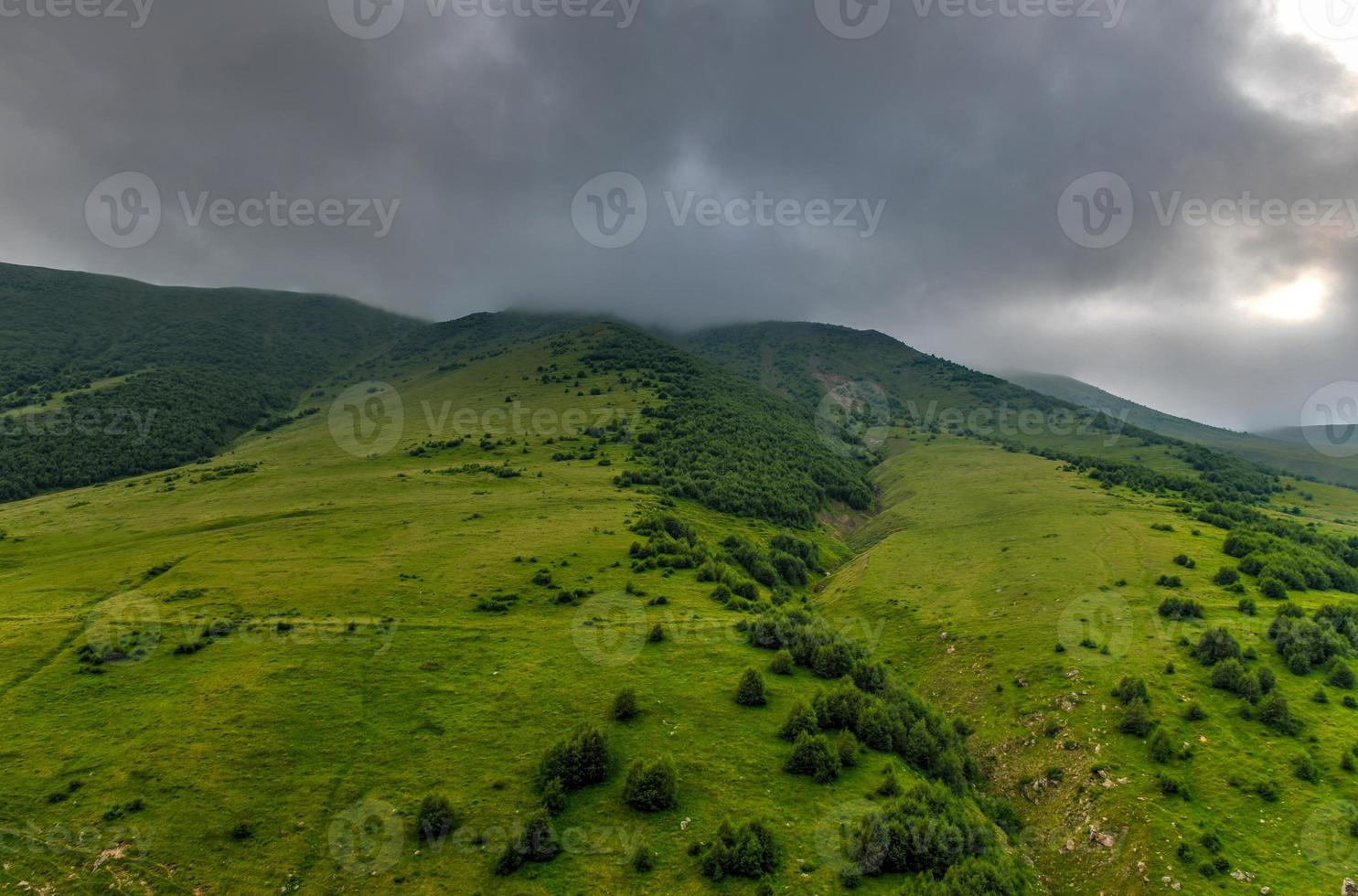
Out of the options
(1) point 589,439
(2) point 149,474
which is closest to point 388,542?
(1) point 589,439

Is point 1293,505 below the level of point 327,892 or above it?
above

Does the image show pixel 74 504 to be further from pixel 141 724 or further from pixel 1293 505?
pixel 1293 505

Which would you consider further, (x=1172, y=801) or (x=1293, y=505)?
(x=1293, y=505)

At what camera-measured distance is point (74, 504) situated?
10119cm

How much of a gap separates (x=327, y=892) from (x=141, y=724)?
21046mm

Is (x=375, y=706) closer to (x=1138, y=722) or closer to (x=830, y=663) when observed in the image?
(x=830, y=663)

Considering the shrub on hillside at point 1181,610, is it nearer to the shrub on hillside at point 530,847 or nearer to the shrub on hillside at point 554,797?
the shrub on hillside at point 554,797

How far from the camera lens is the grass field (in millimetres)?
28281

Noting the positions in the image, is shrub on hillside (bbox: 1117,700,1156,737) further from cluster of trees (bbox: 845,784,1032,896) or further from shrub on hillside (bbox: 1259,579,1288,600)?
shrub on hillside (bbox: 1259,579,1288,600)
